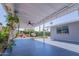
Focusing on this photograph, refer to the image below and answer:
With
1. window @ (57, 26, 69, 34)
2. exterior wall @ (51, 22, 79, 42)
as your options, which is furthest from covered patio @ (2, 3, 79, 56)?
window @ (57, 26, 69, 34)

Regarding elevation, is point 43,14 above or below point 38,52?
above

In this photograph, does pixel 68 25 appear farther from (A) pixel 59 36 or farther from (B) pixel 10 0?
(B) pixel 10 0

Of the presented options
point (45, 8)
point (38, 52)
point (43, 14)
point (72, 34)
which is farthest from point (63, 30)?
point (38, 52)

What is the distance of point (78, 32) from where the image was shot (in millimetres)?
23344

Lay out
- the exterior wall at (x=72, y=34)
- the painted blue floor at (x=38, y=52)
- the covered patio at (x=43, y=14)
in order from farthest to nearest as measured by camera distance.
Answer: the exterior wall at (x=72, y=34) → the covered patio at (x=43, y=14) → the painted blue floor at (x=38, y=52)

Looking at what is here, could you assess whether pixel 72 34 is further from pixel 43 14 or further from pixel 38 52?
pixel 38 52

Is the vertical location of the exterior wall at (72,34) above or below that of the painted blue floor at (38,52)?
above

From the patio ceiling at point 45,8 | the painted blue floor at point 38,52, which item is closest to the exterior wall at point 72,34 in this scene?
the patio ceiling at point 45,8

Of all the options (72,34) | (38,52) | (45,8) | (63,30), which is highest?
(45,8)

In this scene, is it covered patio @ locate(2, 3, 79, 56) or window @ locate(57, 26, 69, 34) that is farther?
window @ locate(57, 26, 69, 34)

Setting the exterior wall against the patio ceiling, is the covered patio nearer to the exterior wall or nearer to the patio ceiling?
the patio ceiling

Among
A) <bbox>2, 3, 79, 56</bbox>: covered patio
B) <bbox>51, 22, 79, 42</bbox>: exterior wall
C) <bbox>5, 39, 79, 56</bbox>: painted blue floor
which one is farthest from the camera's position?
<bbox>51, 22, 79, 42</bbox>: exterior wall

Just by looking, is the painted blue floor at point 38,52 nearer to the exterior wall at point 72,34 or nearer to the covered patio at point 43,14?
the covered patio at point 43,14

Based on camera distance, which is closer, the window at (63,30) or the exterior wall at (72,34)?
the exterior wall at (72,34)
